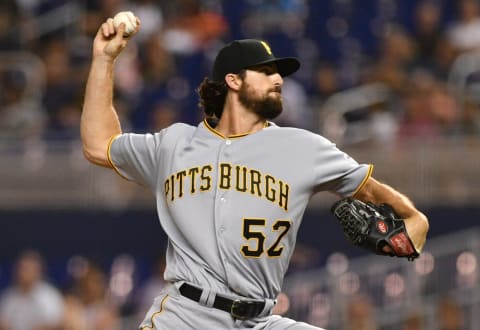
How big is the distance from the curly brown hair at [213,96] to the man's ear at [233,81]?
0.05 m

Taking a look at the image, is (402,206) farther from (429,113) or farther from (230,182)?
(429,113)

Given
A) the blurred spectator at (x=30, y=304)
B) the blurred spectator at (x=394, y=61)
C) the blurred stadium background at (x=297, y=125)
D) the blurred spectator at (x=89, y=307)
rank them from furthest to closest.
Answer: the blurred spectator at (x=394, y=61) < the blurred stadium background at (x=297, y=125) < the blurred spectator at (x=30, y=304) < the blurred spectator at (x=89, y=307)

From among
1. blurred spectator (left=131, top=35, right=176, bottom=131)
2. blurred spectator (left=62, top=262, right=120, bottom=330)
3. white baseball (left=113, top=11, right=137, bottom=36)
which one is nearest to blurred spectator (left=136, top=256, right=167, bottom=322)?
blurred spectator (left=62, top=262, right=120, bottom=330)

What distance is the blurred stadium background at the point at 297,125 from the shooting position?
11.5 metres

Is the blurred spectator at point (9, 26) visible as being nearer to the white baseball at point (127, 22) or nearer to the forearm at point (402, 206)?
the white baseball at point (127, 22)

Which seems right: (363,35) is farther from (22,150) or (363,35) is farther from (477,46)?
(22,150)

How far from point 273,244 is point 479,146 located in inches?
266

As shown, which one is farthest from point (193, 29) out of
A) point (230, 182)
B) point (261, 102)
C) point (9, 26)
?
point (230, 182)

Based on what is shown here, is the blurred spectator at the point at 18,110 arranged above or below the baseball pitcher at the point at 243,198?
below

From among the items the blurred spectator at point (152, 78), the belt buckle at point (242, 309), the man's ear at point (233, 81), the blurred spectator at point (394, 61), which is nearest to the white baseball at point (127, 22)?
the man's ear at point (233, 81)

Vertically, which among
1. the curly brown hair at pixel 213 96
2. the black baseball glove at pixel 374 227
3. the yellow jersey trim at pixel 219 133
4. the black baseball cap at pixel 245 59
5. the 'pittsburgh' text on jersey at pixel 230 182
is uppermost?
the black baseball cap at pixel 245 59

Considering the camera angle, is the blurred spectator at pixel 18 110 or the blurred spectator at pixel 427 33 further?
the blurred spectator at pixel 427 33

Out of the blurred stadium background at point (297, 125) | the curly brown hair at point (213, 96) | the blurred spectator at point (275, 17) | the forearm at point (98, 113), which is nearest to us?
the curly brown hair at point (213, 96)

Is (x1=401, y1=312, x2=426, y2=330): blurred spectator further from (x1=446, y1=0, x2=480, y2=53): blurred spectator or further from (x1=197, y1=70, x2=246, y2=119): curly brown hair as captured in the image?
(x1=197, y1=70, x2=246, y2=119): curly brown hair
